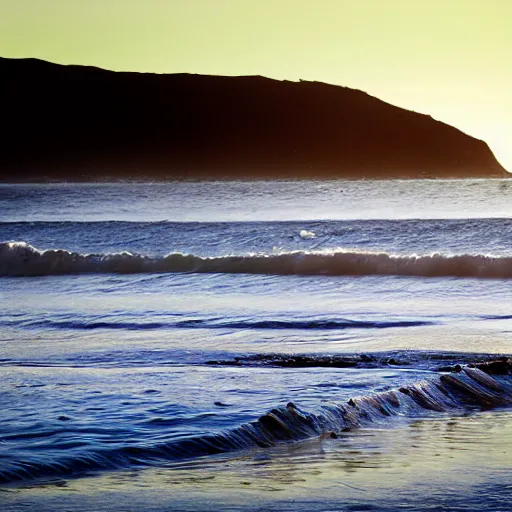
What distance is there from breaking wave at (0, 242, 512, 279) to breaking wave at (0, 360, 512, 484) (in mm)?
11884

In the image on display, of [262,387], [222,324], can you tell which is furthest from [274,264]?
[262,387]

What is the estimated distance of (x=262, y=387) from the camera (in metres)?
7.79

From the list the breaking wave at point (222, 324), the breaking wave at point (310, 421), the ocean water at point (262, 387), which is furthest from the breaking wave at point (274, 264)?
the breaking wave at point (310, 421)

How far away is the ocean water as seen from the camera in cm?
534

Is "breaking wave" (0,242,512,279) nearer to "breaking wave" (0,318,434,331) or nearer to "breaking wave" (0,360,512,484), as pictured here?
"breaking wave" (0,318,434,331)

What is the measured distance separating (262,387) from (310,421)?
1.17m

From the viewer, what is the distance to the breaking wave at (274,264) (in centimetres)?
2055

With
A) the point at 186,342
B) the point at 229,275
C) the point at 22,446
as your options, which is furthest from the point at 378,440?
the point at 229,275

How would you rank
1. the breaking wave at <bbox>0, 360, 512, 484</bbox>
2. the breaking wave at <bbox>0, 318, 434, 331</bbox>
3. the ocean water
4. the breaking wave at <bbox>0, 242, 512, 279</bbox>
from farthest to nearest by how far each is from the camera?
the breaking wave at <bbox>0, 242, 512, 279</bbox>, the breaking wave at <bbox>0, 318, 434, 331</bbox>, the breaking wave at <bbox>0, 360, 512, 484</bbox>, the ocean water

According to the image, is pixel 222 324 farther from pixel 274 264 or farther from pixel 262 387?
pixel 274 264

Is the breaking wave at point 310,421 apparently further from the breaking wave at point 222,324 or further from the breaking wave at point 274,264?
the breaking wave at point 274,264

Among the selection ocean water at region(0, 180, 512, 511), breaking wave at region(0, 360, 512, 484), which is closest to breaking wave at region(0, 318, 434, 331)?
ocean water at region(0, 180, 512, 511)

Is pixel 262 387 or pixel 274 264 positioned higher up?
pixel 274 264

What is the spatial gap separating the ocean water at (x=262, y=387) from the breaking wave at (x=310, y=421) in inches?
0.6
